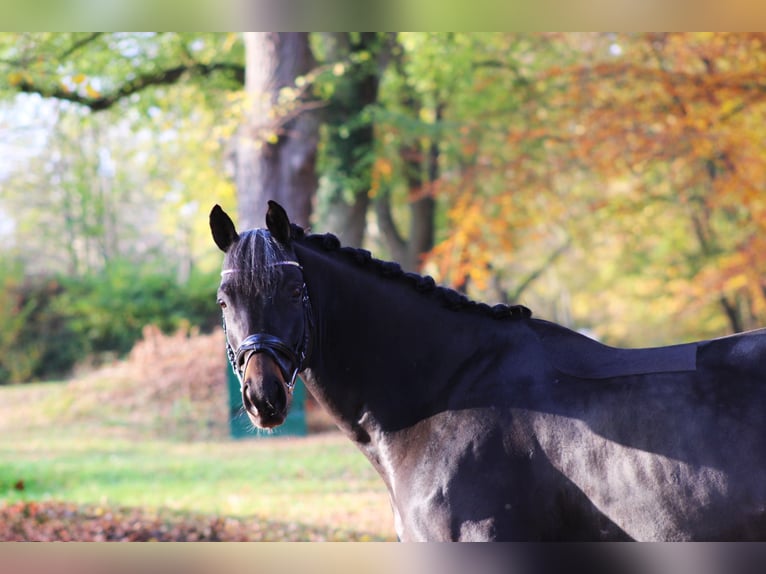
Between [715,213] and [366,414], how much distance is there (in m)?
18.1

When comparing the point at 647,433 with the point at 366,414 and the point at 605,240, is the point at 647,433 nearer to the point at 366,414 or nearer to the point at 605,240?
the point at 366,414

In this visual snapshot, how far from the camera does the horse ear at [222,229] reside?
312cm

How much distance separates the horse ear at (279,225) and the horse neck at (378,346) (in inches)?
4.8

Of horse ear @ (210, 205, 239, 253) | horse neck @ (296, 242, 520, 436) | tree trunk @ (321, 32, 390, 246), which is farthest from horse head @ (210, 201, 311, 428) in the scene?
tree trunk @ (321, 32, 390, 246)

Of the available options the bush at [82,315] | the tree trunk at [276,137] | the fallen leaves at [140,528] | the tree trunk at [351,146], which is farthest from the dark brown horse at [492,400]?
the bush at [82,315]

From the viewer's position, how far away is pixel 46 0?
4578 mm

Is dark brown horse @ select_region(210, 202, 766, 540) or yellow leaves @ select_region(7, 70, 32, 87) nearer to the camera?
dark brown horse @ select_region(210, 202, 766, 540)

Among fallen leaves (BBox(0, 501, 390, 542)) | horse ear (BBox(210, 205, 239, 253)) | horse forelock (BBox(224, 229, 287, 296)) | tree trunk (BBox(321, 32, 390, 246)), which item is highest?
tree trunk (BBox(321, 32, 390, 246))

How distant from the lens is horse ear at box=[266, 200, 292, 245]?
10.3ft

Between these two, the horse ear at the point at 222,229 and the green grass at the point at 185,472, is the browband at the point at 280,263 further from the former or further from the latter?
the green grass at the point at 185,472

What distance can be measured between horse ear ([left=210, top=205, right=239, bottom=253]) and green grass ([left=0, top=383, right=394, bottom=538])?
14.8 feet

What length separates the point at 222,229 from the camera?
10.4ft

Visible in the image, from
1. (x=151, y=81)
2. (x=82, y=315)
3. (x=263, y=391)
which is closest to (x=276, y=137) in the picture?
(x=151, y=81)

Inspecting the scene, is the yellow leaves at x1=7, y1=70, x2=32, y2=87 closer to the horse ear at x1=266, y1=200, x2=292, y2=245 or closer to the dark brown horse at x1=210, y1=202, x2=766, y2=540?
the dark brown horse at x1=210, y1=202, x2=766, y2=540
